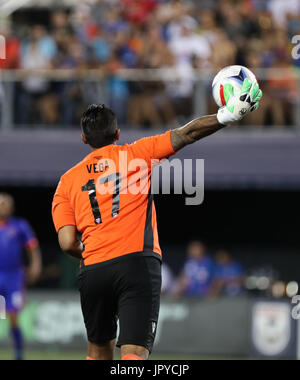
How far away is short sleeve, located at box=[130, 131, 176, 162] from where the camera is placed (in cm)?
555

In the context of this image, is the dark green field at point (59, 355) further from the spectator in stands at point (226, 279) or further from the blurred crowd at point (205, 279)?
the spectator in stands at point (226, 279)

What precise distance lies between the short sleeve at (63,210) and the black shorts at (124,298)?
14.2 inches

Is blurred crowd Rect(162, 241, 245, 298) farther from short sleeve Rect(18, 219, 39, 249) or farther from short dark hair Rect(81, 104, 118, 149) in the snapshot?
short dark hair Rect(81, 104, 118, 149)

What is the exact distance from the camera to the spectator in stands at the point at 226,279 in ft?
50.3

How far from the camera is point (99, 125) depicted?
18.7 ft

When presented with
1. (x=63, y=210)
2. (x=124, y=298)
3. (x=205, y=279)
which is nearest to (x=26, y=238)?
(x=205, y=279)

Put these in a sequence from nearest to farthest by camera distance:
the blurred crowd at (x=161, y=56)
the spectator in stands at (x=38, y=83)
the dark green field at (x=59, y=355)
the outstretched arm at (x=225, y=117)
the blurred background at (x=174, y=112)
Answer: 1. the outstretched arm at (x=225, y=117)
2. the dark green field at (x=59, y=355)
3. the blurred background at (x=174, y=112)
4. the blurred crowd at (x=161, y=56)
5. the spectator in stands at (x=38, y=83)

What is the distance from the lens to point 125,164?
18.5 ft

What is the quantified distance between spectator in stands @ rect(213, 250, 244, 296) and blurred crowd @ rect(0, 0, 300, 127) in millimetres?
2767

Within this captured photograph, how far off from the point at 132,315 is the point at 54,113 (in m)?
9.69

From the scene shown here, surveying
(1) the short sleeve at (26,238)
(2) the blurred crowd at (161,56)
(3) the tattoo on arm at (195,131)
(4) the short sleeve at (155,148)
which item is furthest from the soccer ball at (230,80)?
(2) the blurred crowd at (161,56)

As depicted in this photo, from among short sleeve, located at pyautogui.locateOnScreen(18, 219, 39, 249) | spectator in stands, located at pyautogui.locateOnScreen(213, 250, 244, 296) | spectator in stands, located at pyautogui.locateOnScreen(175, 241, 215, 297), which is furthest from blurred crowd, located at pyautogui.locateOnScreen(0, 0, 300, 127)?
short sleeve, located at pyautogui.locateOnScreen(18, 219, 39, 249)

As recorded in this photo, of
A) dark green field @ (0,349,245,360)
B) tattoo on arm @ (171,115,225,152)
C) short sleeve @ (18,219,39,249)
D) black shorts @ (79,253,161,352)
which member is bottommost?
dark green field @ (0,349,245,360)

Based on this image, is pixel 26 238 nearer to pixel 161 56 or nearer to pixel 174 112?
pixel 174 112
